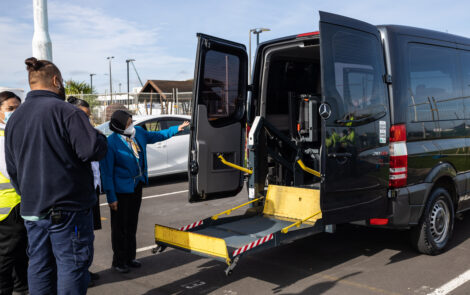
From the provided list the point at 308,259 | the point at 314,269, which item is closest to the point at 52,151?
the point at 314,269

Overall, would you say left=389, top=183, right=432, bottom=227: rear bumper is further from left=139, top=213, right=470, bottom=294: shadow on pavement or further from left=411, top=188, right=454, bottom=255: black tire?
left=139, top=213, right=470, bottom=294: shadow on pavement

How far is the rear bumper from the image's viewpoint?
459 cm

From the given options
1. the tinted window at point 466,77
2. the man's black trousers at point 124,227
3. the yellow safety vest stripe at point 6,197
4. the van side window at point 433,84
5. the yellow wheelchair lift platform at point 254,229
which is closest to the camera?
the yellow safety vest stripe at point 6,197

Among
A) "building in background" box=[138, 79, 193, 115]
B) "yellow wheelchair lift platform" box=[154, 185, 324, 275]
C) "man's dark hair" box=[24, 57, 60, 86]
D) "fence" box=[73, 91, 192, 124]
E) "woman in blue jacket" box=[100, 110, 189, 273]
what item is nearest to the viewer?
"man's dark hair" box=[24, 57, 60, 86]

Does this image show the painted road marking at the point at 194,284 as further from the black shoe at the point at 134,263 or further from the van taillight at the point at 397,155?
the van taillight at the point at 397,155

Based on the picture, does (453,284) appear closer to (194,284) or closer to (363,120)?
(363,120)

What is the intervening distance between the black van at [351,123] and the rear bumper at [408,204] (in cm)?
1

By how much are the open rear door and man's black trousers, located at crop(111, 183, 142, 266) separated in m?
0.60

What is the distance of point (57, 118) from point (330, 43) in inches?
96.6

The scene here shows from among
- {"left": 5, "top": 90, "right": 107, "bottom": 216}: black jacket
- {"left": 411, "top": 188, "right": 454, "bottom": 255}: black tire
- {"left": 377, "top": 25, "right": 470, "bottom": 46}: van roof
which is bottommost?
{"left": 411, "top": 188, "right": 454, "bottom": 255}: black tire

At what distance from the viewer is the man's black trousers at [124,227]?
15.2 ft

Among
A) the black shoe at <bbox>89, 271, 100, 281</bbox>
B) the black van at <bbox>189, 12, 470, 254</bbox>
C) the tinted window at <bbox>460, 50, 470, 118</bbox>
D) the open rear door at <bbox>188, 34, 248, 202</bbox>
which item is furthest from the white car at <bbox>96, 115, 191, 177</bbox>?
the tinted window at <bbox>460, 50, 470, 118</bbox>

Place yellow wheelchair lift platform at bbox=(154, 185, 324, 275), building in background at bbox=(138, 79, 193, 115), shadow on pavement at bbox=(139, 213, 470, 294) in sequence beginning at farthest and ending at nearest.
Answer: building in background at bbox=(138, 79, 193, 115) → shadow on pavement at bbox=(139, 213, 470, 294) → yellow wheelchair lift platform at bbox=(154, 185, 324, 275)

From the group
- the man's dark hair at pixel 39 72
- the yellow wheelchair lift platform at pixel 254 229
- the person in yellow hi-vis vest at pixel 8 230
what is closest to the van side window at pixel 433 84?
the yellow wheelchair lift platform at pixel 254 229
